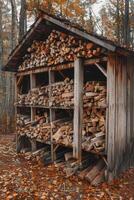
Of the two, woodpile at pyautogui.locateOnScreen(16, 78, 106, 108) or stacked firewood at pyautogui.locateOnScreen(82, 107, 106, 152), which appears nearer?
stacked firewood at pyautogui.locateOnScreen(82, 107, 106, 152)

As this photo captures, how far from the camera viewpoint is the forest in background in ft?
53.9

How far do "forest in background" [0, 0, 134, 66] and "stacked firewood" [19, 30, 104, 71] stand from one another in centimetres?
478

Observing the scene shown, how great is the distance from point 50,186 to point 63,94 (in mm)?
2694

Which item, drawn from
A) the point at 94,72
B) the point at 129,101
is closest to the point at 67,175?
the point at 129,101

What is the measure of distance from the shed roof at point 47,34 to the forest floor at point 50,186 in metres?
3.41

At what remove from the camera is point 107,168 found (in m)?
6.76

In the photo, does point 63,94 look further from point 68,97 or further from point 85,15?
point 85,15

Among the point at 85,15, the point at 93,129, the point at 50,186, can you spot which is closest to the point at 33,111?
the point at 93,129

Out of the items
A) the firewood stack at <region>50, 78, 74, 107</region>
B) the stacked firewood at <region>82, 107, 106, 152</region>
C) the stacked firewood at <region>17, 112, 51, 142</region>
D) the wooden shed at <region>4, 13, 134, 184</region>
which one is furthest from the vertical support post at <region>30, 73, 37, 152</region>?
the stacked firewood at <region>82, 107, 106, 152</region>

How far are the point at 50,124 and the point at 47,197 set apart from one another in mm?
2825

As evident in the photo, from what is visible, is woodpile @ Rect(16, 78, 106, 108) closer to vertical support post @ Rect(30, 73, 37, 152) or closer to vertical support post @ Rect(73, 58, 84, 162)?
vertical support post @ Rect(73, 58, 84, 162)

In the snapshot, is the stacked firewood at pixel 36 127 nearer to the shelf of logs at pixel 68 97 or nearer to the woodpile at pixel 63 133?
the shelf of logs at pixel 68 97

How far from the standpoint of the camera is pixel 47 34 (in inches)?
333

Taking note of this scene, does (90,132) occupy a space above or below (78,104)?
below
